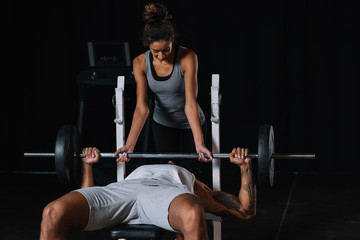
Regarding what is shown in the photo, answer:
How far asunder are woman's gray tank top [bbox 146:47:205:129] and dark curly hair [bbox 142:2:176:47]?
208mm

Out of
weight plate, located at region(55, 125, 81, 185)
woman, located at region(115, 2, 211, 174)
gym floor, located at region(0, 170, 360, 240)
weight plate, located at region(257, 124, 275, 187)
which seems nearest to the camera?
weight plate, located at region(257, 124, 275, 187)

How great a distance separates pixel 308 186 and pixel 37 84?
9.38 feet

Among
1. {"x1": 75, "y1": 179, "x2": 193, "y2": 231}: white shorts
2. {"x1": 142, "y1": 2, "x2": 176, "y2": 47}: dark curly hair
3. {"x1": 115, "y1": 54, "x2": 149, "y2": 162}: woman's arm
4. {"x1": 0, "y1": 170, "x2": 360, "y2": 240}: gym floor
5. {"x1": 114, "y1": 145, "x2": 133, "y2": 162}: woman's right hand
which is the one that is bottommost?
{"x1": 0, "y1": 170, "x2": 360, "y2": 240}: gym floor

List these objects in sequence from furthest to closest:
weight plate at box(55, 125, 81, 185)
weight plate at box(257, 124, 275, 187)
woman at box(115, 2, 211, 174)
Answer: woman at box(115, 2, 211, 174)
weight plate at box(55, 125, 81, 185)
weight plate at box(257, 124, 275, 187)

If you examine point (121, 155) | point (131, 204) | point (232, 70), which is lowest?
point (131, 204)

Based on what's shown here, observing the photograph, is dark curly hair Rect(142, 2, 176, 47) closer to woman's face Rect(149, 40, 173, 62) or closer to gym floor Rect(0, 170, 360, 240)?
woman's face Rect(149, 40, 173, 62)

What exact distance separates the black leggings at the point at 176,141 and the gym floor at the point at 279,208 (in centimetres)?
69

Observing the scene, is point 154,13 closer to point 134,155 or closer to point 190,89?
point 190,89

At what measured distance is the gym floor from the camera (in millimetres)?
3482

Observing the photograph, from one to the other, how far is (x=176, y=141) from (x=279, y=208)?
145 cm

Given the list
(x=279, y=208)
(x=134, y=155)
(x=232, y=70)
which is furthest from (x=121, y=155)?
(x=232, y=70)

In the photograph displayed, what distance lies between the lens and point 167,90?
2.83 metres

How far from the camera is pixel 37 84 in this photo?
5.68 m

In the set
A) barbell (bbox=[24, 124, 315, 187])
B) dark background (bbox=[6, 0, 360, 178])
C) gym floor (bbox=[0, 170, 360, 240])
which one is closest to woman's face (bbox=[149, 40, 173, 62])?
barbell (bbox=[24, 124, 315, 187])
